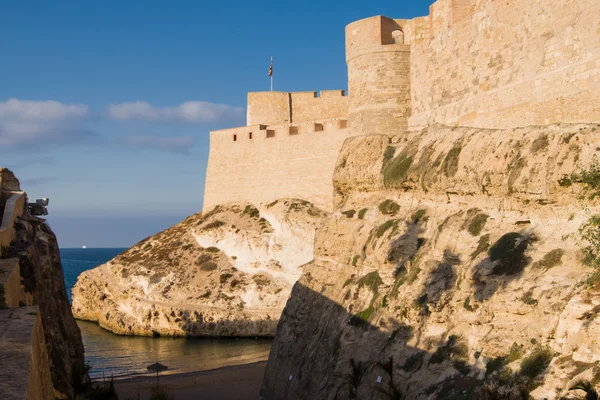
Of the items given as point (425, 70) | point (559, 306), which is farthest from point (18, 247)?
point (425, 70)

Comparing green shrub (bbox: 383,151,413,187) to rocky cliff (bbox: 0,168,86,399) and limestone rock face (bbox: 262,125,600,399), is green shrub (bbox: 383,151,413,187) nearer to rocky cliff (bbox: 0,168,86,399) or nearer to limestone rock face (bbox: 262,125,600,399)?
limestone rock face (bbox: 262,125,600,399)

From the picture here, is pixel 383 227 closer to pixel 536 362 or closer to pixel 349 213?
pixel 349 213

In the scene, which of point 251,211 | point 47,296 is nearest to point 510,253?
point 47,296

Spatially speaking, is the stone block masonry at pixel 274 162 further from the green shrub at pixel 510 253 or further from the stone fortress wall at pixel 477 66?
the green shrub at pixel 510 253

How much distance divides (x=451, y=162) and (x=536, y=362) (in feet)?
19.2

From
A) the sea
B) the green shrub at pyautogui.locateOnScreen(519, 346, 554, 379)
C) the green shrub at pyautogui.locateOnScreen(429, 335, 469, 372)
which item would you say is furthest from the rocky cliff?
the sea

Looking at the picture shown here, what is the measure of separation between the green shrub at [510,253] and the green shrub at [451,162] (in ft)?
8.46

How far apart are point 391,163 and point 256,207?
24.4 meters

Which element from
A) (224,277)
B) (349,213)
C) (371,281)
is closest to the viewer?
(371,281)

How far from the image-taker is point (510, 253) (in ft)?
36.4

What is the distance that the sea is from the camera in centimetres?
3014

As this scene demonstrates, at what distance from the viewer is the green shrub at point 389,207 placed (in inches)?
641

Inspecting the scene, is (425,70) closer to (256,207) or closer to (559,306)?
(559,306)

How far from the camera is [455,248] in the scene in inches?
506
